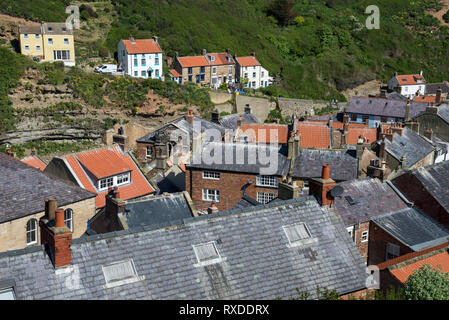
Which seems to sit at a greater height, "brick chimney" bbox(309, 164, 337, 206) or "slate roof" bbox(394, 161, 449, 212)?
"brick chimney" bbox(309, 164, 337, 206)

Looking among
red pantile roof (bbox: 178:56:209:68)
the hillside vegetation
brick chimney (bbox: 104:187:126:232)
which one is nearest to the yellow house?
the hillside vegetation

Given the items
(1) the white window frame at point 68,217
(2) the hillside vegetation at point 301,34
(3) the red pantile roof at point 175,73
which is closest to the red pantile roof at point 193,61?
(3) the red pantile roof at point 175,73

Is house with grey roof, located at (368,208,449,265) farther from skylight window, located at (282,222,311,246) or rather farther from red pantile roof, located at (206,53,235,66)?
red pantile roof, located at (206,53,235,66)

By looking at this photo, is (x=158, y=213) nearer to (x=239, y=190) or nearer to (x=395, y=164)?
(x=239, y=190)

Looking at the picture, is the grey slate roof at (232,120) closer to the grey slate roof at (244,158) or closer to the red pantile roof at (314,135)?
the red pantile roof at (314,135)

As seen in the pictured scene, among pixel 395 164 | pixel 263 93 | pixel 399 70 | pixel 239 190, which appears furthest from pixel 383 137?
pixel 399 70
